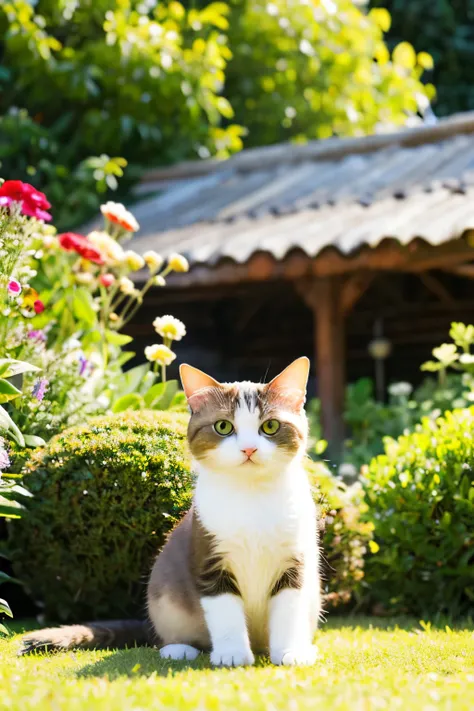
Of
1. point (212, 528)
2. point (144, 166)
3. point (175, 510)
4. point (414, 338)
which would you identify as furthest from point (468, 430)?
point (144, 166)

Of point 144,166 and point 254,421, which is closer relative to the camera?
point 254,421

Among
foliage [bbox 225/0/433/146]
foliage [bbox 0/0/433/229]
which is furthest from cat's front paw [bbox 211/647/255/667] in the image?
foliage [bbox 225/0/433/146]

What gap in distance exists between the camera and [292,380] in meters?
3.01

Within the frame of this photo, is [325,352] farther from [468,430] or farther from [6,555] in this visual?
[6,555]

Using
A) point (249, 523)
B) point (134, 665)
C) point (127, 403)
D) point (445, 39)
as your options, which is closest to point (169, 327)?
point (127, 403)

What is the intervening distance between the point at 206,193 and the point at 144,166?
77.5 inches

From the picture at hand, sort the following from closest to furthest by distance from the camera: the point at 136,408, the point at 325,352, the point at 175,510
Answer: the point at 175,510 < the point at 136,408 < the point at 325,352

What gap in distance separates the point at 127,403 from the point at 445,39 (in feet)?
55.7

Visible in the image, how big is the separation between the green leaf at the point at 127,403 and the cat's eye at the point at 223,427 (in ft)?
5.58

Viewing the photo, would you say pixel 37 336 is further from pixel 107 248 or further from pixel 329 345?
pixel 329 345

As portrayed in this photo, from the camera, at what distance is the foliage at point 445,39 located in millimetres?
18547

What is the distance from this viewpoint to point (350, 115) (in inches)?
555

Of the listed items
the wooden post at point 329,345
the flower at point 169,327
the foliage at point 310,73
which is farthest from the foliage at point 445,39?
the flower at point 169,327

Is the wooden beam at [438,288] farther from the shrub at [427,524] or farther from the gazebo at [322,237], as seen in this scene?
the shrub at [427,524]
